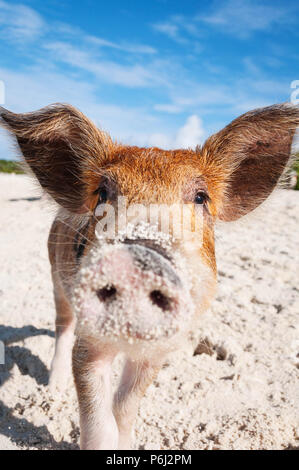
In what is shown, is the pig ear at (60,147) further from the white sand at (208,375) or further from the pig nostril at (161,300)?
the pig nostril at (161,300)

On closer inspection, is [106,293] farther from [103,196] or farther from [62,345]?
[62,345]

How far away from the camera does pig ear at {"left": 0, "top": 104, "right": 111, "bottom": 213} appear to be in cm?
288

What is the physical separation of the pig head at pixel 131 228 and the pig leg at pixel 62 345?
11 mm

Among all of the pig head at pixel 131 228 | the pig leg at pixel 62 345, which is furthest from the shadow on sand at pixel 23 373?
the pig head at pixel 131 228

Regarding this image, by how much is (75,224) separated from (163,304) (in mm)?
1742

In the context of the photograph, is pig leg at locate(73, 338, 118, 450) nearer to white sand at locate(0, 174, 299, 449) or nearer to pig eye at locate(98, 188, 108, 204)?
white sand at locate(0, 174, 299, 449)

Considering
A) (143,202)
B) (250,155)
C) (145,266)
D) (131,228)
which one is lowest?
(145,266)

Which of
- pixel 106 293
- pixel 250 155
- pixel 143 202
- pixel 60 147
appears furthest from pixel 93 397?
pixel 250 155

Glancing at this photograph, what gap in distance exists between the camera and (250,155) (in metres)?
3.25

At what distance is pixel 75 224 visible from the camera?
3402mm

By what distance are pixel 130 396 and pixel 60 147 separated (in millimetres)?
1851

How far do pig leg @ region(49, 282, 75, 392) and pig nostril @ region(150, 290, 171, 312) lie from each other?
83.3 inches

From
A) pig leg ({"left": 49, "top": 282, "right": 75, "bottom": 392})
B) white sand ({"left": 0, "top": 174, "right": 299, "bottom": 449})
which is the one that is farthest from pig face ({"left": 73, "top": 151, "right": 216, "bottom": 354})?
pig leg ({"left": 49, "top": 282, "right": 75, "bottom": 392})

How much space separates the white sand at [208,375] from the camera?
3.17m
